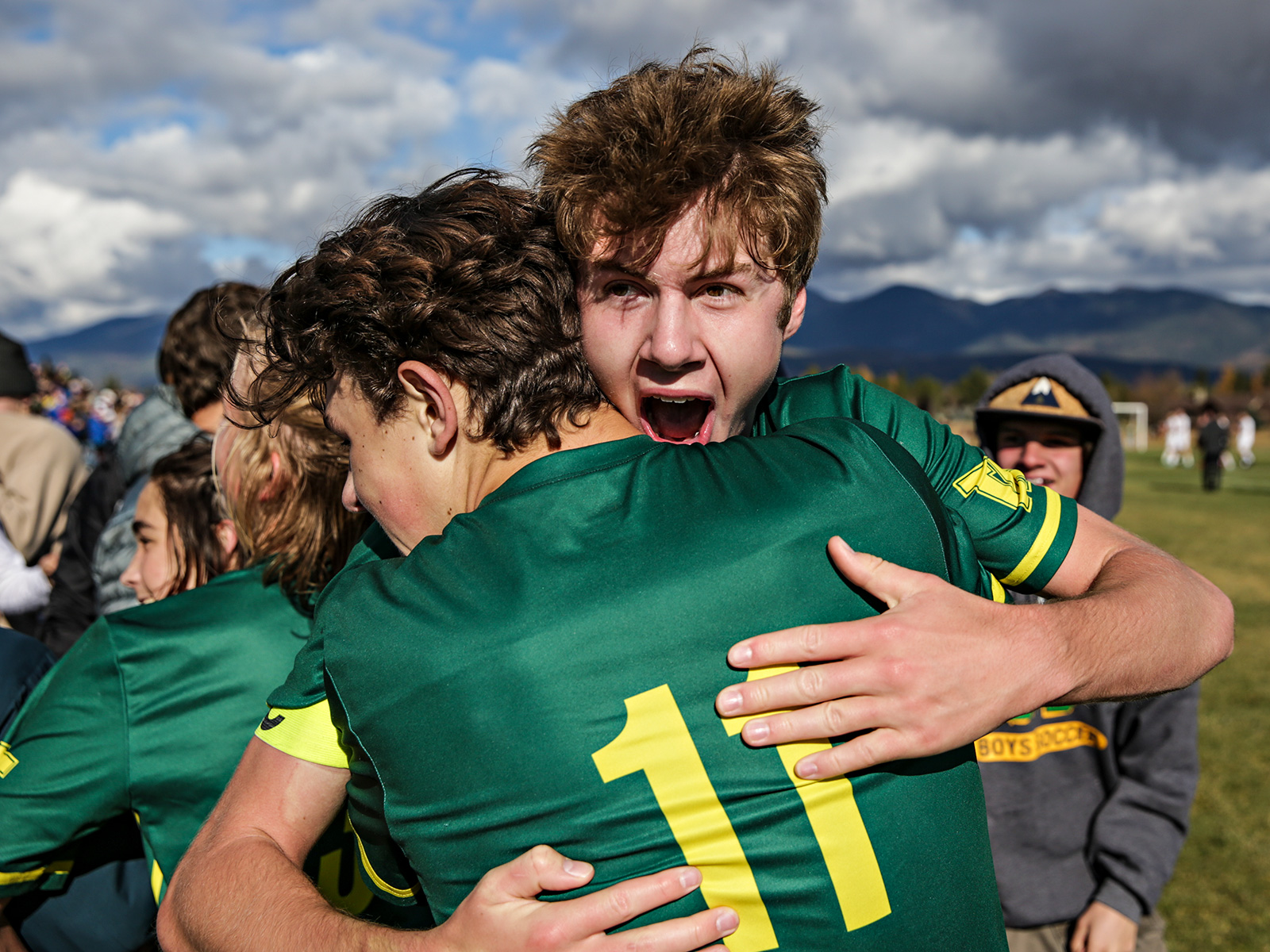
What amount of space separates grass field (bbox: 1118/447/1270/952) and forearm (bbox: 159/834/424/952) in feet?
16.3

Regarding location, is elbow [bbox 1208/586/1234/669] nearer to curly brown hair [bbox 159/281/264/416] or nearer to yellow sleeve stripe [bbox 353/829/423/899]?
yellow sleeve stripe [bbox 353/829/423/899]

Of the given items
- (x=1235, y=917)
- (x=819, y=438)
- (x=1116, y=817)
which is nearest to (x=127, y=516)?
(x=819, y=438)

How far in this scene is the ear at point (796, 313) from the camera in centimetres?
214

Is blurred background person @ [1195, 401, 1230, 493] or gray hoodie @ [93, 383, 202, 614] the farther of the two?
blurred background person @ [1195, 401, 1230, 493]

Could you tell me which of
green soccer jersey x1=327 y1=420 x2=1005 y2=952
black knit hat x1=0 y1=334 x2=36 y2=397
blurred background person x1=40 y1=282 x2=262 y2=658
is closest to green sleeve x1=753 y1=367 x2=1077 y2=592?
green soccer jersey x1=327 y1=420 x2=1005 y2=952

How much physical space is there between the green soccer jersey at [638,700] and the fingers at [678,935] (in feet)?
0.08

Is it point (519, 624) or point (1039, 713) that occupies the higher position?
point (519, 624)

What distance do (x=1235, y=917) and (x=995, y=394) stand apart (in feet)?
11.8

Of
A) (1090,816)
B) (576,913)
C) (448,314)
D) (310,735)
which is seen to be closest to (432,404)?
(448,314)

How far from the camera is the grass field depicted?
4.84m

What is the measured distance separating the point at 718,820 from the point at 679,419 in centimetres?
107

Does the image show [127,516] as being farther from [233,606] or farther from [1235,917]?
[1235,917]

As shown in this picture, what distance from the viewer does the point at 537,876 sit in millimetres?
1202

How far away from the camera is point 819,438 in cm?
142
